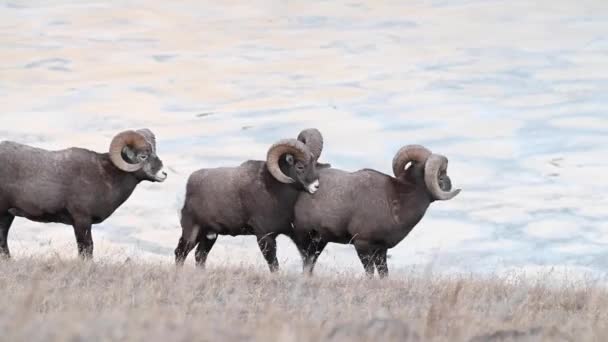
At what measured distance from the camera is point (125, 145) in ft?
54.9

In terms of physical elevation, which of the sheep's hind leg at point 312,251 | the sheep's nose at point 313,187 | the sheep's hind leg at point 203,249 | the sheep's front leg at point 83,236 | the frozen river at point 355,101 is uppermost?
the sheep's nose at point 313,187

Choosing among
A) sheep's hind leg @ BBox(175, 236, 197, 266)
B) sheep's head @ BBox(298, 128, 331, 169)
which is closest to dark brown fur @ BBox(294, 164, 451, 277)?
sheep's head @ BBox(298, 128, 331, 169)

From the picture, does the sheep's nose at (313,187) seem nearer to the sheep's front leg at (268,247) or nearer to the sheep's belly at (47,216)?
the sheep's front leg at (268,247)

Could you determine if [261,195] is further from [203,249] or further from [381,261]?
[381,261]

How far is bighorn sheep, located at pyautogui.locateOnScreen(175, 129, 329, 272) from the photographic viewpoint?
16.8 m

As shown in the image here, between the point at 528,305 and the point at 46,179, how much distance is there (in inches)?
237

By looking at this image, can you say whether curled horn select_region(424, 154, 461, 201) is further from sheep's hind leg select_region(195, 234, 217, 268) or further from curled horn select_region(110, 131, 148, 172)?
curled horn select_region(110, 131, 148, 172)

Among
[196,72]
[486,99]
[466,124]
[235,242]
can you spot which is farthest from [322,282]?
[196,72]

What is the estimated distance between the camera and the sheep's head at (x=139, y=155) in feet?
54.4

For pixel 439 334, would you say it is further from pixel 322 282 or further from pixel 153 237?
pixel 153 237

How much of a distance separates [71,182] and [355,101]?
29.0m

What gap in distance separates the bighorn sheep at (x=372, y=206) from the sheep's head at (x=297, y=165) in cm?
16

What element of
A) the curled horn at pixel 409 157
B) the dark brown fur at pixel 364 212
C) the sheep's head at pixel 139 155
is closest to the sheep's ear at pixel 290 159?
the dark brown fur at pixel 364 212

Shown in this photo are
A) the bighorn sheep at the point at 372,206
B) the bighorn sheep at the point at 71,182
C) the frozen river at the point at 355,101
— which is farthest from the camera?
the frozen river at the point at 355,101
